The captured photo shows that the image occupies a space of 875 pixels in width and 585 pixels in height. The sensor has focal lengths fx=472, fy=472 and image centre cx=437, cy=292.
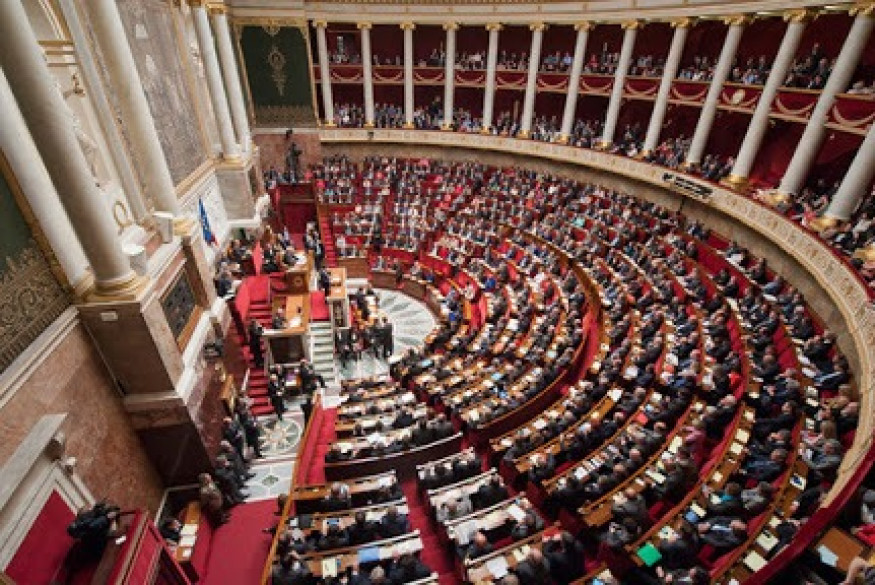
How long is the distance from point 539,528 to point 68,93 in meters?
9.78

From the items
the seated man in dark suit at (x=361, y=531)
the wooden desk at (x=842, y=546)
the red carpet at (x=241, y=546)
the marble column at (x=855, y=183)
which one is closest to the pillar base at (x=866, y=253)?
the marble column at (x=855, y=183)

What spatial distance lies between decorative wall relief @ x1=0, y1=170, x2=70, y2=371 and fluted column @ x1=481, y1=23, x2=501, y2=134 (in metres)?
19.2

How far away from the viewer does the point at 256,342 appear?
12.0 meters

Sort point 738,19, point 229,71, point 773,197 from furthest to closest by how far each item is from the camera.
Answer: point 229,71
point 738,19
point 773,197

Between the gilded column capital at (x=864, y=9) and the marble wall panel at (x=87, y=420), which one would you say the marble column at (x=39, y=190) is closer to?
the marble wall panel at (x=87, y=420)

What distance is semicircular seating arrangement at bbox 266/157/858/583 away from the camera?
20.1 ft

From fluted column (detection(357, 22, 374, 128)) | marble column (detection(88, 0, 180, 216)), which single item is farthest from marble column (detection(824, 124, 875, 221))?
fluted column (detection(357, 22, 374, 128))

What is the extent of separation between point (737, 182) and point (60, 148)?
16022 millimetres

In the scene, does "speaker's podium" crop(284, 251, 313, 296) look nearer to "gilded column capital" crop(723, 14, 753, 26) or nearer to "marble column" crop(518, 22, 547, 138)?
"marble column" crop(518, 22, 547, 138)

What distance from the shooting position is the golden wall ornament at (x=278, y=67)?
66.9 ft

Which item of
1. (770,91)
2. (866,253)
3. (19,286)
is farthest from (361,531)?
(770,91)

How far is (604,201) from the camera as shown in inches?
692

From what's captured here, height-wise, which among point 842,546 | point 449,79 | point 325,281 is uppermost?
point 449,79

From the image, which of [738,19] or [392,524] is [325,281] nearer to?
[392,524]
